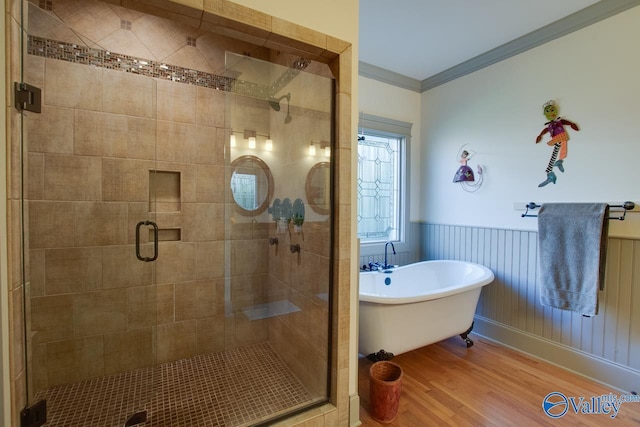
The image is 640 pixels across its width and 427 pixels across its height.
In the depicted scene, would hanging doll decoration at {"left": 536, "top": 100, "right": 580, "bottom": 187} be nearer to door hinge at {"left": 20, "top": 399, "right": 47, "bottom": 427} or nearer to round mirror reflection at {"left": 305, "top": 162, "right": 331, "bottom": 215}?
round mirror reflection at {"left": 305, "top": 162, "right": 331, "bottom": 215}

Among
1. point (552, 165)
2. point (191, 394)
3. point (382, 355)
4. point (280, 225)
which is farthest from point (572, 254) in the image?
point (191, 394)

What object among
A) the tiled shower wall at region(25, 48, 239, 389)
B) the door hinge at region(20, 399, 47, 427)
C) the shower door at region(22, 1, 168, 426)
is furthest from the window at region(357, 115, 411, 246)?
the door hinge at region(20, 399, 47, 427)

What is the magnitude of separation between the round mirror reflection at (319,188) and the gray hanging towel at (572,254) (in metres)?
1.83

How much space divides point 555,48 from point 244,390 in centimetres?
344

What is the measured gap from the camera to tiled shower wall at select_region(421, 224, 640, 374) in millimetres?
1979

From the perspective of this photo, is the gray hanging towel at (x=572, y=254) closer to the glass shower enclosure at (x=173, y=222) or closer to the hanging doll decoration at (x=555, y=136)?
the hanging doll decoration at (x=555, y=136)

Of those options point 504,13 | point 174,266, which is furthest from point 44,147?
point 504,13

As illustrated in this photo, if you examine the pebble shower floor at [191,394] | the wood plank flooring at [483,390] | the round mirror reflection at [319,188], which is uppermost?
the round mirror reflection at [319,188]

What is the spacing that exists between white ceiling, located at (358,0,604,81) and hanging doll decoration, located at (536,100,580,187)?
0.68 metres

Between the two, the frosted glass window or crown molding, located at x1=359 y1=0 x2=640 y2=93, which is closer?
crown molding, located at x1=359 y1=0 x2=640 y2=93

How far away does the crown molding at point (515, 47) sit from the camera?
6.73 ft

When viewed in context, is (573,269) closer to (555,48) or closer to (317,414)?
(555,48)

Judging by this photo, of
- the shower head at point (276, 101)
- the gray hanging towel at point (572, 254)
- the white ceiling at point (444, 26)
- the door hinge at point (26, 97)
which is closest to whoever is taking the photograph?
the door hinge at point (26, 97)

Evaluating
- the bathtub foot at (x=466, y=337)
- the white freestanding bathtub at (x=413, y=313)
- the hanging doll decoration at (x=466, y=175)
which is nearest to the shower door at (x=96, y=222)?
the white freestanding bathtub at (x=413, y=313)
